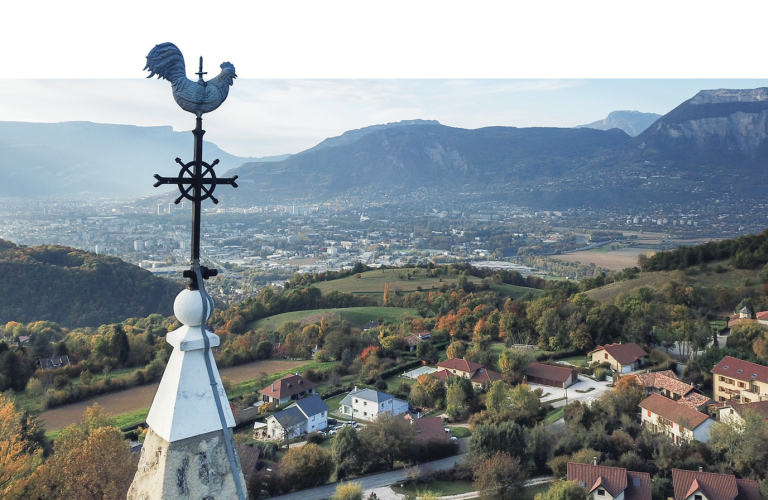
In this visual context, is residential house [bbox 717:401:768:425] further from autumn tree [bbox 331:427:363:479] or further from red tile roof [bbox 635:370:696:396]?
autumn tree [bbox 331:427:363:479]

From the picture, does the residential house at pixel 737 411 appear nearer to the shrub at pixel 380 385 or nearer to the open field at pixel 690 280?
the shrub at pixel 380 385

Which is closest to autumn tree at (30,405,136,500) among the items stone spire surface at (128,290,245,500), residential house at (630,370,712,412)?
stone spire surface at (128,290,245,500)

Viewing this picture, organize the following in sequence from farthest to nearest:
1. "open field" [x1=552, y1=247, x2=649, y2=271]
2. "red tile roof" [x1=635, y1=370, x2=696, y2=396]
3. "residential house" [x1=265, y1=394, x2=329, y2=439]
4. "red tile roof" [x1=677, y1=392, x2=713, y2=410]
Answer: "open field" [x1=552, y1=247, x2=649, y2=271], "red tile roof" [x1=635, y1=370, x2=696, y2=396], "residential house" [x1=265, y1=394, x2=329, y2=439], "red tile roof" [x1=677, y1=392, x2=713, y2=410]

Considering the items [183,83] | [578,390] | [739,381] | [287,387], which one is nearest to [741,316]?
[739,381]

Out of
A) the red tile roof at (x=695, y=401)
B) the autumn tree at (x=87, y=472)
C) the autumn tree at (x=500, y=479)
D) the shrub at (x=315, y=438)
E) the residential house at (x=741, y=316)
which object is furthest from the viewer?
the residential house at (x=741, y=316)

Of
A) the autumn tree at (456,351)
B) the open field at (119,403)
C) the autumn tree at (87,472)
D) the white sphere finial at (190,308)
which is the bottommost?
the open field at (119,403)

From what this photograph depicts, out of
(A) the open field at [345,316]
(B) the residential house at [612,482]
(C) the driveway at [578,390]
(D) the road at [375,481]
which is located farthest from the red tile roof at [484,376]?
(A) the open field at [345,316]

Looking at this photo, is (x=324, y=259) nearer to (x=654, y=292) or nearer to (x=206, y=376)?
(x=654, y=292)
